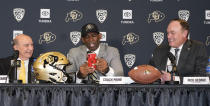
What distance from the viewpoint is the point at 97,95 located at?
7.97ft

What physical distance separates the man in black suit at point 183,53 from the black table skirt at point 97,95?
1039 millimetres

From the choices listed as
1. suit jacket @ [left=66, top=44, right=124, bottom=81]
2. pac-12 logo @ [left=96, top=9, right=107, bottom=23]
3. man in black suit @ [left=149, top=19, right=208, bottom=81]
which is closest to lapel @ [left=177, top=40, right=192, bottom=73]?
man in black suit @ [left=149, top=19, right=208, bottom=81]

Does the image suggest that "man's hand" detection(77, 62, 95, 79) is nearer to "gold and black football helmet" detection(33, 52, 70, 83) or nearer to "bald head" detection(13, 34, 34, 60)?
"gold and black football helmet" detection(33, 52, 70, 83)

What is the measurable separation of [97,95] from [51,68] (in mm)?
638

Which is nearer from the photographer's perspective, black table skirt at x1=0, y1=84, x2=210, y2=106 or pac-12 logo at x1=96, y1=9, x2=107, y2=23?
black table skirt at x1=0, y1=84, x2=210, y2=106

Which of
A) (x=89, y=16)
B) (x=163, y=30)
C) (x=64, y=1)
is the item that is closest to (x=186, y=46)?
(x=163, y=30)

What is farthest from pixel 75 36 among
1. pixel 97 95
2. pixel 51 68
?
pixel 97 95

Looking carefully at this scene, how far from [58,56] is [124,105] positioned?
2.79ft

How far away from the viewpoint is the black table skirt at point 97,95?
95.0 inches

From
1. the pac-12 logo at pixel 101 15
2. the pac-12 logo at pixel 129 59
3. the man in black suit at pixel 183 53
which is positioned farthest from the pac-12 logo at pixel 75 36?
the man in black suit at pixel 183 53

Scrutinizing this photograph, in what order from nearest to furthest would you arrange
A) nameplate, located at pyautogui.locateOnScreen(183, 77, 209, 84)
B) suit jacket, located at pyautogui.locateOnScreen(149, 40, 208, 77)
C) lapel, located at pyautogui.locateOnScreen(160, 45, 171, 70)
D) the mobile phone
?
1. nameplate, located at pyautogui.locateOnScreen(183, 77, 209, 84)
2. the mobile phone
3. suit jacket, located at pyautogui.locateOnScreen(149, 40, 208, 77)
4. lapel, located at pyautogui.locateOnScreen(160, 45, 171, 70)

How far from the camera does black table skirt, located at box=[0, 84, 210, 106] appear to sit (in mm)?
2412

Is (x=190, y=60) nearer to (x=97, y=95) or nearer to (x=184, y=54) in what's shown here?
(x=184, y=54)

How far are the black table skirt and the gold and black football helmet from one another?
44 cm
